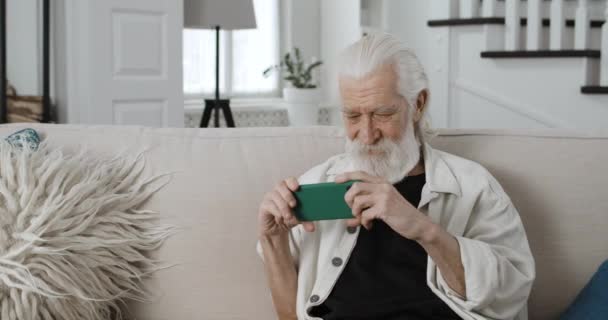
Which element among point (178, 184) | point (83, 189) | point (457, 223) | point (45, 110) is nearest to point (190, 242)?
point (178, 184)

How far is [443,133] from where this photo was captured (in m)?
1.79

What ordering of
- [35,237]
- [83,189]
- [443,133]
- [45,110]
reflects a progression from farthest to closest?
[45,110]
[443,133]
[83,189]
[35,237]

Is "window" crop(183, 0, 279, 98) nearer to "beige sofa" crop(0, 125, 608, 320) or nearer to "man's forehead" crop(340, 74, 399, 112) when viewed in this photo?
"beige sofa" crop(0, 125, 608, 320)

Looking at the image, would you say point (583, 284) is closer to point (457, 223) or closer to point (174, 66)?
point (457, 223)

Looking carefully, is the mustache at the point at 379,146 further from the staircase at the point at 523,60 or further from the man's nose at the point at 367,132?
the staircase at the point at 523,60

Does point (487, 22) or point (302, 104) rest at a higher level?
point (487, 22)

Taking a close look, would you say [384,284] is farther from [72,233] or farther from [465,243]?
[72,233]

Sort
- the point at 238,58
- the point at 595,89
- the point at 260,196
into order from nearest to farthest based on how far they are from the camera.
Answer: the point at 260,196, the point at 595,89, the point at 238,58

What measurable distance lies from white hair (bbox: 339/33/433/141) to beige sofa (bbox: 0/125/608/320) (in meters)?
0.21

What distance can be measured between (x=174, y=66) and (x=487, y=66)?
1.79 metres

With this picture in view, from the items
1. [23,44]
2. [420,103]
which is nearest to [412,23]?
[23,44]

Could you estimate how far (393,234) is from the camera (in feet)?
5.23

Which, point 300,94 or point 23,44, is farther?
point 300,94

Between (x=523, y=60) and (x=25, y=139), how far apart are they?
2899 millimetres
